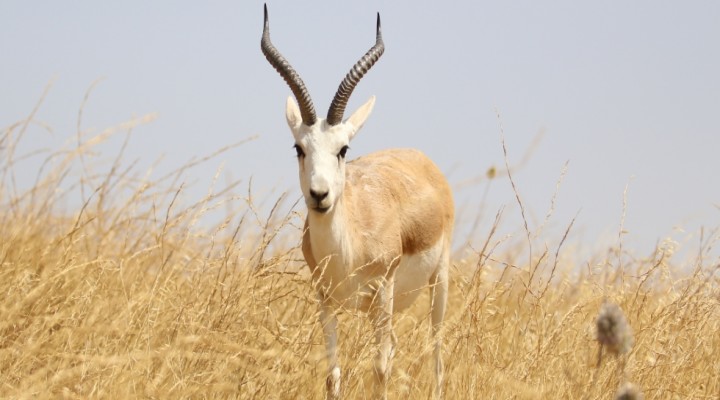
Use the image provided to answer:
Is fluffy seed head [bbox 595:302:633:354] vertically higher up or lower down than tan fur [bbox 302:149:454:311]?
higher up

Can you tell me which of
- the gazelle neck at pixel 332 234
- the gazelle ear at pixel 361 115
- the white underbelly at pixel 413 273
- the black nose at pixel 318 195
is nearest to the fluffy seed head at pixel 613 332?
the black nose at pixel 318 195

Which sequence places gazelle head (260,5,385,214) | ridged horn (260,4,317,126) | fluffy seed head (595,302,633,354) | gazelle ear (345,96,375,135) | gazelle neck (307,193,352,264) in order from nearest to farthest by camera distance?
1. fluffy seed head (595,302,633,354)
2. gazelle head (260,5,385,214)
3. gazelle neck (307,193,352,264)
4. ridged horn (260,4,317,126)
5. gazelle ear (345,96,375,135)

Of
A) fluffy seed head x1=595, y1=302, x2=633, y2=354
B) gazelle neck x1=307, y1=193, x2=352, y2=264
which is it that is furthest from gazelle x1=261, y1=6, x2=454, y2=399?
fluffy seed head x1=595, y1=302, x2=633, y2=354

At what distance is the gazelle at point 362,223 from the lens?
18.8 feet

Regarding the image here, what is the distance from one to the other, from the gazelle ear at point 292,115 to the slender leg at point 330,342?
4.09 feet

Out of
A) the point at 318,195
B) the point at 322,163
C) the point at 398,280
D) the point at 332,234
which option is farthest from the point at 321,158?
the point at 398,280

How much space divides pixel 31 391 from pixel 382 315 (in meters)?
2.69

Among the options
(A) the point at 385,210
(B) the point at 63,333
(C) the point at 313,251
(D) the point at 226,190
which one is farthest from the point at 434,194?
(B) the point at 63,333

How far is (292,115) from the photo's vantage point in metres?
6.49

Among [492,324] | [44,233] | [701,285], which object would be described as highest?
[44,233]

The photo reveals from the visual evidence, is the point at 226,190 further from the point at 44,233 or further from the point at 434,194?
the point at 434,194

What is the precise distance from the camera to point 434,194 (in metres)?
7.53

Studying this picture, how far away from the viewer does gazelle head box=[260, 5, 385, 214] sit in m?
5.61

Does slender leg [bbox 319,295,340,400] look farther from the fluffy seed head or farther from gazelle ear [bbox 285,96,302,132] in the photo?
the fluffy seed head
